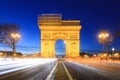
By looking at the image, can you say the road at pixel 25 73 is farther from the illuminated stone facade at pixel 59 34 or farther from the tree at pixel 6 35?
the illuminated stone facade at pixel 59 34

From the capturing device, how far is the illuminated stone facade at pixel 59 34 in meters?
99.3

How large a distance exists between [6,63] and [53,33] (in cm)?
6584

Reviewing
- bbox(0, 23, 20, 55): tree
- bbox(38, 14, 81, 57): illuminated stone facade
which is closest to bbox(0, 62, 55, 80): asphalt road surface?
bbox(0, 23, 20, 55): tree

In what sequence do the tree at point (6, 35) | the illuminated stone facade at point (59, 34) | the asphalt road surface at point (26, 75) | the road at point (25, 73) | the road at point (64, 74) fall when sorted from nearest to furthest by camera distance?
the asphalt road surface at point (26, 75) → the road at point (64, 74) → the road at point (25, 73) → the tree at point (6, 35) → the illuminated stone facade at point (59, 34)

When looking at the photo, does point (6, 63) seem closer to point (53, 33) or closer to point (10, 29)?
point (10, 29)

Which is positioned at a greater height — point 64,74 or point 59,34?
point 59,34

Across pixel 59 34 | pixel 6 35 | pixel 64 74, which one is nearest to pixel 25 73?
pixel 64 74

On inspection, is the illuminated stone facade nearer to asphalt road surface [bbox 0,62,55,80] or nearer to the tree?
the tree

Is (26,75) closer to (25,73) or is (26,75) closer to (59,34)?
(25,73)

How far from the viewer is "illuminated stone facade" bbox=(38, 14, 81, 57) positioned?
99312 millimetres

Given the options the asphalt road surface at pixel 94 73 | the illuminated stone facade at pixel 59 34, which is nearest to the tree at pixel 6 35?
the illuminated stone facade at pixel 59 34

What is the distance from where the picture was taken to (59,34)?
101 metres

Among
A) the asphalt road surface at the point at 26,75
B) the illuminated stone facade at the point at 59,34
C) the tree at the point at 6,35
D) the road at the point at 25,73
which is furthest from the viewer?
the illuminated stone facade at the point at 59,34

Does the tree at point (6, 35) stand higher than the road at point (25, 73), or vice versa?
the tree at point (6, 35)
